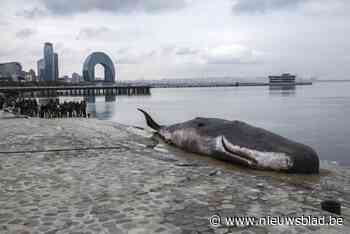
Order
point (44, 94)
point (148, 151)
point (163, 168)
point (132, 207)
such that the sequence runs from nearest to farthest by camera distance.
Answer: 1. point (132, 207)
2. point (163, 168)
3. point (148, 151)
4. point (44, 94)

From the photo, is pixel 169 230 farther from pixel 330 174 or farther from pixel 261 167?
pixel 330 174

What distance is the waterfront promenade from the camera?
5.93 m

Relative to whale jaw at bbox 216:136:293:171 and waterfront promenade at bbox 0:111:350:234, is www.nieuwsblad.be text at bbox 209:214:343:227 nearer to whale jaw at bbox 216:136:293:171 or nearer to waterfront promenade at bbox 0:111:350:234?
waterfront promenade at bbox 0:111:350:234

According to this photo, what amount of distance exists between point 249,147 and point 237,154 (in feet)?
1.73

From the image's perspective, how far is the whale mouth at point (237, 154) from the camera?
12117mm

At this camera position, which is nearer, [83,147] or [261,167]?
[261,167]

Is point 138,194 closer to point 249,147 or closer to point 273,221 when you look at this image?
point 273,221

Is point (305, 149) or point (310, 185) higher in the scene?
point (305, 149)

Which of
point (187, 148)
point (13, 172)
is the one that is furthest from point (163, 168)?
point (187, 148)

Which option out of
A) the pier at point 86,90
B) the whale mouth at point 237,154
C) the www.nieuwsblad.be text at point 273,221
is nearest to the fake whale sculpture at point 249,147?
the whale mouth at point 237,154

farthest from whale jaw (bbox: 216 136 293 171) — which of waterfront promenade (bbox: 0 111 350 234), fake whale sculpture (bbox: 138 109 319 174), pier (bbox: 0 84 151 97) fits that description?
pier (bbox: 0 84 151 97)

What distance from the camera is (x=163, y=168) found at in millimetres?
10195

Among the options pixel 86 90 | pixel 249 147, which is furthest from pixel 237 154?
pixel 86 90

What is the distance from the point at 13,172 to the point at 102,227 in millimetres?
4788
